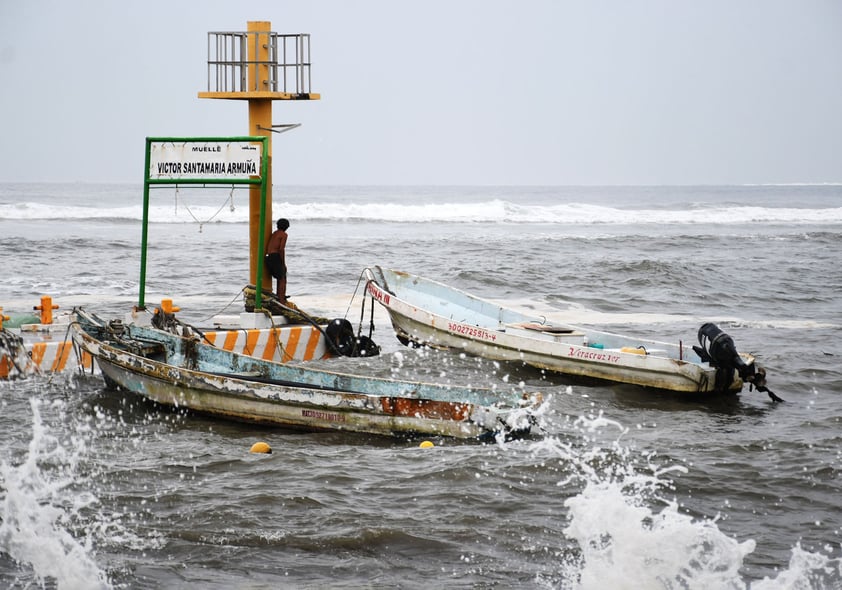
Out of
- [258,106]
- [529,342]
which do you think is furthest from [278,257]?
[529,342]

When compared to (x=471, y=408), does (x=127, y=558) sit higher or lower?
lower

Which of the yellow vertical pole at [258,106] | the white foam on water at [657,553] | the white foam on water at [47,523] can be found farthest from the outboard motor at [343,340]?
the white foam on water at [657,553]

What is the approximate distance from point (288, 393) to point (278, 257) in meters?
4.32

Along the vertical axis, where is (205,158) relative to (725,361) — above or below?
above

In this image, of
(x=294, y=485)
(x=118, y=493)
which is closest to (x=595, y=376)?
(x=294, y=485)

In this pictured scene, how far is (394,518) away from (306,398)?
8.33ft

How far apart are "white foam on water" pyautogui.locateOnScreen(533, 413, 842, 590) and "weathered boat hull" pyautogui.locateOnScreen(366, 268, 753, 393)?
4.19 meters

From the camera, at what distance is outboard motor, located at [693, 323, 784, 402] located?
39.1ft

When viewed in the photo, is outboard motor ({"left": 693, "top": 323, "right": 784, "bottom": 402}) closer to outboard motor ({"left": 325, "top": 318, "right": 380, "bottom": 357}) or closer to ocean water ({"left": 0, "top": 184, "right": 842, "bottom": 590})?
ocean water ({"left": 0, "top": 184, "right": 842, "bottom": 590})

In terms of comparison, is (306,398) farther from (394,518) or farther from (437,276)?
(437,276)

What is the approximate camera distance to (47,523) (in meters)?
7.26

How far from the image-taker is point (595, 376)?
1295 cm

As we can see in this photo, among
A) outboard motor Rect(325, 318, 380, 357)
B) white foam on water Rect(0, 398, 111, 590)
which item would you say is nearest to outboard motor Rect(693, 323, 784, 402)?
outboard motor Rect(325, 318, 380, 357)

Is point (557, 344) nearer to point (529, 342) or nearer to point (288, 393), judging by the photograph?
point (529, 342)
